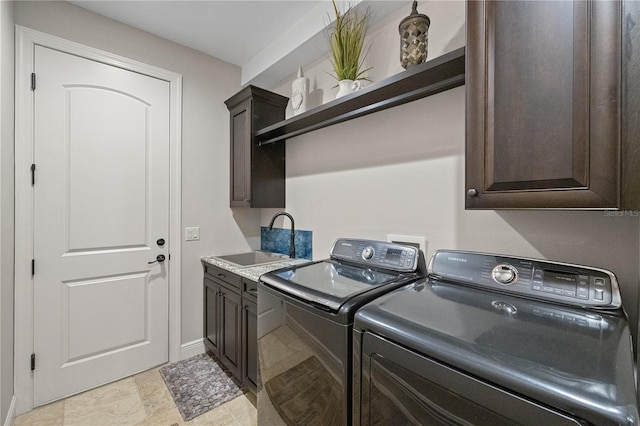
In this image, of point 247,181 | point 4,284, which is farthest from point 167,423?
point 247,181

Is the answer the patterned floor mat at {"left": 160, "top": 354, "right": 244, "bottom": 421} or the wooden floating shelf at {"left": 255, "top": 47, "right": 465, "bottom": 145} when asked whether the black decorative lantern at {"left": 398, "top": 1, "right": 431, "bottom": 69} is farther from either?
the patterned floor mat at {"left": 160, "top": 354, "right": 244, "bottom": 421}

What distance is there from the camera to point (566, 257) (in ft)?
3.68

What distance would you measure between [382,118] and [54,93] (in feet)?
7.33

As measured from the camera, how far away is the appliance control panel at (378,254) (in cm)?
138

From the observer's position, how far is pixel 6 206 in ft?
5.20

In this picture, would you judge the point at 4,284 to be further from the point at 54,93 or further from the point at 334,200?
the point at 334,200

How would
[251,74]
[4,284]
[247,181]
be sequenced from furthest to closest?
[251,74]
[247,181]
[4,284]

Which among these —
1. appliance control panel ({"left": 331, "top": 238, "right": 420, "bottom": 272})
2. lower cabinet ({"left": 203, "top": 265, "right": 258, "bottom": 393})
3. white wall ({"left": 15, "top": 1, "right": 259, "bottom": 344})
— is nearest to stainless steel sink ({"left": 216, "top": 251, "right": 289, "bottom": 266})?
white wall ({"left": 15, "top": 1, "right": 259, "bottom": 344})

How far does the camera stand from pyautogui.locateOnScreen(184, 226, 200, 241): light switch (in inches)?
96.0

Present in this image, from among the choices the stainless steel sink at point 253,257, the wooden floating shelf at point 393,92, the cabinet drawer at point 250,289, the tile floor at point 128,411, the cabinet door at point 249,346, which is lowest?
the tile floor at point 128,411

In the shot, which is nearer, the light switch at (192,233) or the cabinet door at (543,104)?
the cabinet door at (543,104)

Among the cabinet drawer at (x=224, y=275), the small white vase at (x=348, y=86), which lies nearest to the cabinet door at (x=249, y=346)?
the cabinet drawer at (x=224, y=275)

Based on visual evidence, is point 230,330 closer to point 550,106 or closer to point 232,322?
point 232,322

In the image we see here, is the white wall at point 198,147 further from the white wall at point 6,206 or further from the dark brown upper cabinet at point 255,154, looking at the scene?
the white wall at point 6,206
